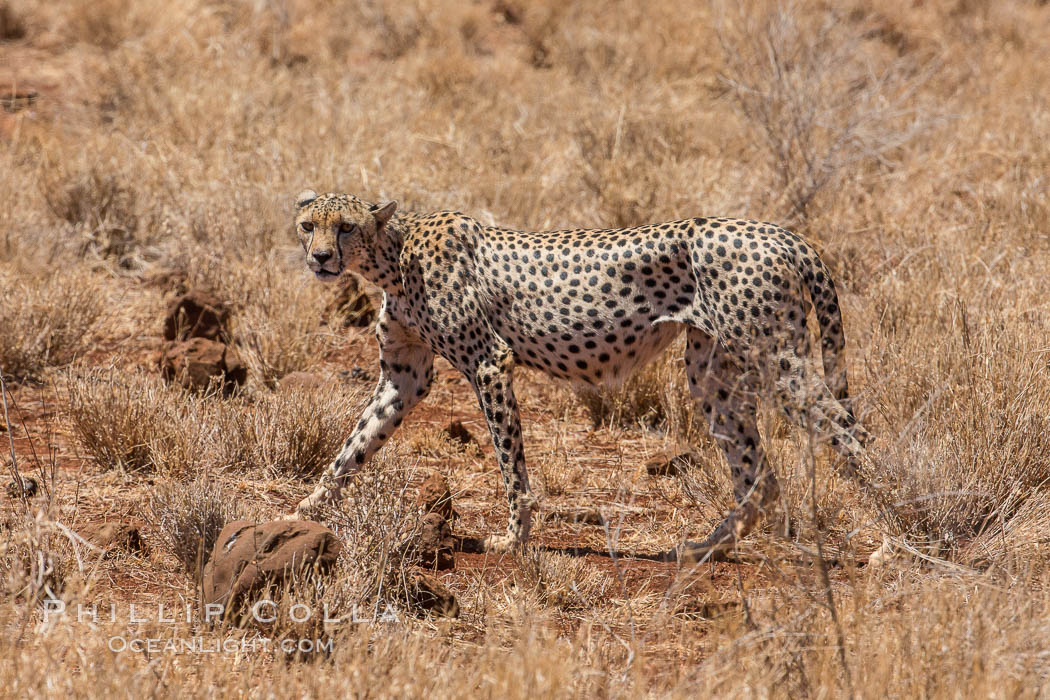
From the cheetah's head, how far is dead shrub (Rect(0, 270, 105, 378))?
2388 mm

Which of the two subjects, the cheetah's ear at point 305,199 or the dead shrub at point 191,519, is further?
the cheetah's ear at point 305,199

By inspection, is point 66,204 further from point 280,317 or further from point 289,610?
point 289,610

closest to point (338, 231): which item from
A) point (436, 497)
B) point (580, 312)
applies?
point (580, 312)

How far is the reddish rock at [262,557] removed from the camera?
3914 mm

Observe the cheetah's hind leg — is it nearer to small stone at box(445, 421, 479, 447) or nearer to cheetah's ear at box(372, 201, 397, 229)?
cheetah's ear at box(372, 201, 397, 229)

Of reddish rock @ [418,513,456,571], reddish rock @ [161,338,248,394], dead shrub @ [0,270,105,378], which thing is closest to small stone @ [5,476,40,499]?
reddish rock @ [161,338,248,394]

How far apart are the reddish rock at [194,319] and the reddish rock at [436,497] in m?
2.40

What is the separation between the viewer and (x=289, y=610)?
3.77 meters

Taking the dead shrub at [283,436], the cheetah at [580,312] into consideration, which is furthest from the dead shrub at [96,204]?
the cheetah at [580,312]

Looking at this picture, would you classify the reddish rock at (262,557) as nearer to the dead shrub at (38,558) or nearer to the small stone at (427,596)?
the small stone at (427,596)

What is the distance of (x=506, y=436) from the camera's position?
5000 millimetres

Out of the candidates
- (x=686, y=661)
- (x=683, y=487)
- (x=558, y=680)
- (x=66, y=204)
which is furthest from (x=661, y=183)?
(x=558, y=680)

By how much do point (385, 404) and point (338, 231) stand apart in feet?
2.49

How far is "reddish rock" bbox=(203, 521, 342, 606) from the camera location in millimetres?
3914
